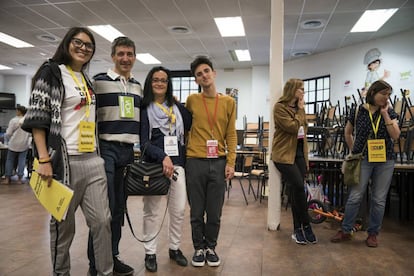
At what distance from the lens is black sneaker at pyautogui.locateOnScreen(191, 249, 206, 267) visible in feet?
7.42

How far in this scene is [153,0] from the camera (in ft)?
17.9

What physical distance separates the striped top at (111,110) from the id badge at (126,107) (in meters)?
0.01

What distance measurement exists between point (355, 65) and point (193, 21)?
4.42 meters

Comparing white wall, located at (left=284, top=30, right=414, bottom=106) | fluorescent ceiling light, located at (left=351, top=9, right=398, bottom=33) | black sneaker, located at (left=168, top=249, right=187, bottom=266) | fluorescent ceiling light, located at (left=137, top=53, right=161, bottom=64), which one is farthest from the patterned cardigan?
fluorescent ceiling light, located at (left=137, top=53, right=161, bottom=64)

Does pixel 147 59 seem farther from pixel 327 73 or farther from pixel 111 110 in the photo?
pixel 111 110

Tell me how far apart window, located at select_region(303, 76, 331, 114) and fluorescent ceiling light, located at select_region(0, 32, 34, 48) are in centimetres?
786

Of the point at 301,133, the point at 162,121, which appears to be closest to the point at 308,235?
the point at 301,133

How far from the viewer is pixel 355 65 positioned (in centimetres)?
808

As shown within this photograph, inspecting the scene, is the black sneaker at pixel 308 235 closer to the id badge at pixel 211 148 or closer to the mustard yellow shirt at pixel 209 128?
the mustard yellow shirt at pixel 209 128

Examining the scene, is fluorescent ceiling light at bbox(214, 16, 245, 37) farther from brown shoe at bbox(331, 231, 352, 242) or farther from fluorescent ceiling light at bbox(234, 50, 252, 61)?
brown shoe at bbox(331, 231, 352, 242)

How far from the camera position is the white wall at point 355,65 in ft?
22.8

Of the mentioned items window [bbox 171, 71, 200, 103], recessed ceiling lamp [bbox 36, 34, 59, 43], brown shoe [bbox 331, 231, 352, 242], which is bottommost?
brown shoe [bbox 331, 231, 352, 242]

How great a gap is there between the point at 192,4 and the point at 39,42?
15.4 feet

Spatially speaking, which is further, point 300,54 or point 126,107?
point 300,54
